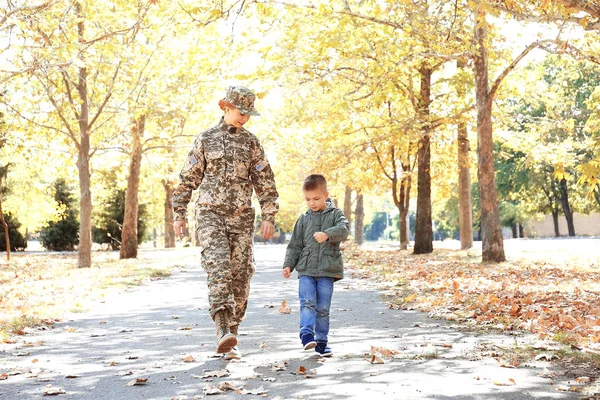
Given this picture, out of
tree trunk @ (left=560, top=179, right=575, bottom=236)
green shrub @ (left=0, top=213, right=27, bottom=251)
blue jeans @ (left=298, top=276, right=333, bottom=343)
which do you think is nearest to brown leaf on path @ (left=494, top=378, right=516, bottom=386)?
blue jeans @ (left=298, top=276, right=333, bottom=343)

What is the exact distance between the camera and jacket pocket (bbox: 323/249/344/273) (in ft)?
21.5

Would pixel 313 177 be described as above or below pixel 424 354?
above

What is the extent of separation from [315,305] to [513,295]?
17.7ft

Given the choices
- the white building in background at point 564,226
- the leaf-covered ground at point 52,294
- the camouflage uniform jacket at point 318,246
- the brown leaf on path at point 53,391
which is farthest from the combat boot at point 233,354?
the white building in background at point 564,226

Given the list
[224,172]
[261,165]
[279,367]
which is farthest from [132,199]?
[279,367]

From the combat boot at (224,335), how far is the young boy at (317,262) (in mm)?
654

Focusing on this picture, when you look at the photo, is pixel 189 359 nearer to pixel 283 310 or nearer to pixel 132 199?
pixel 283 310

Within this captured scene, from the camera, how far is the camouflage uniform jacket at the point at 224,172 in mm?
6398

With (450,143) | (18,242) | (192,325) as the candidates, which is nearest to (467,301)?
(192,325)

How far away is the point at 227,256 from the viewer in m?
6.34

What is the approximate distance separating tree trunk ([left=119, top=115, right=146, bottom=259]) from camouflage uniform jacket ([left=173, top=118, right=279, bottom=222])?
2117 cm

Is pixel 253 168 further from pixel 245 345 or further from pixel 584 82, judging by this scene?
pixel 584 82

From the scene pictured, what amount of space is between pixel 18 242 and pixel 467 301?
3587cm

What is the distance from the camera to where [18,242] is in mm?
41281
